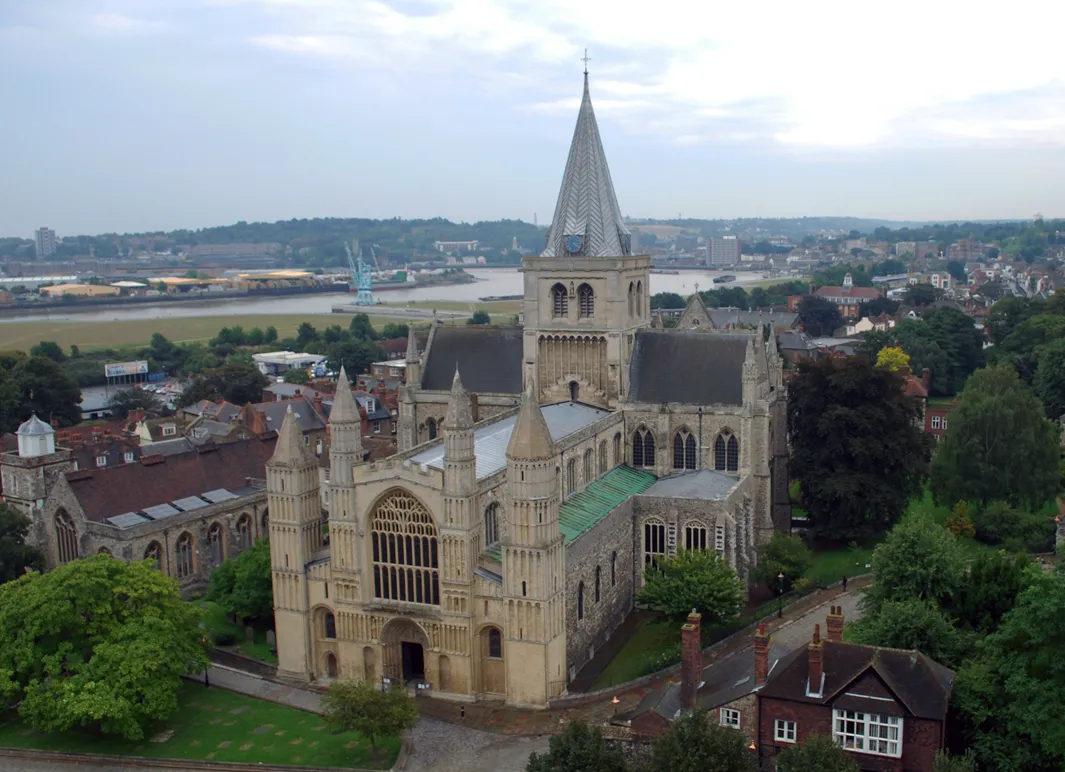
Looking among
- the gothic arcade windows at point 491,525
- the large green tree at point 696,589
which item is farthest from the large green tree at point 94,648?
the large green tree at point 696,589

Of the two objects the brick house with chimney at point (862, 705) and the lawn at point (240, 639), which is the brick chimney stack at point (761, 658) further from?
the lawn at point (240, 639)

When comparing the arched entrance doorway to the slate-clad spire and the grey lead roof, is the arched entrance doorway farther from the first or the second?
the slate-clad spire

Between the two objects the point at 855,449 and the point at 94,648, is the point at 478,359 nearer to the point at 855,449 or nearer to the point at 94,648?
the point at 855,449

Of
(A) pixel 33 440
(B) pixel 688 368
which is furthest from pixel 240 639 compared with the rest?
(B) pixel 688 368

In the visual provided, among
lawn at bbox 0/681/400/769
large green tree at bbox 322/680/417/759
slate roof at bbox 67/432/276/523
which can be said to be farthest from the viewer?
slate roof at bbox 67/432/276/523

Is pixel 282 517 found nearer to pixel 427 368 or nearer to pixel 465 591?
pixel 465 591

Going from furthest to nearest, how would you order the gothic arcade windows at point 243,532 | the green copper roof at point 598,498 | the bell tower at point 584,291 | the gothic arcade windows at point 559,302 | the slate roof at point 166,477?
the gothic arcade windows at point 243,532, the gothic arcade windows at point 559,302, the bell tower at point 584,291, the slate roof at point 166,477, the green copper roof at point 598,498

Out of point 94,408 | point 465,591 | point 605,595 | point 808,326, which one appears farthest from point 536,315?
point 808,326

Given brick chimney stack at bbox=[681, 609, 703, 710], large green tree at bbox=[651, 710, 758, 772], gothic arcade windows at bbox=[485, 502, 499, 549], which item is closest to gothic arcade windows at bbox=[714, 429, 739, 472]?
gothic arcade windows at bbox=[485, 502, 499, 549]
